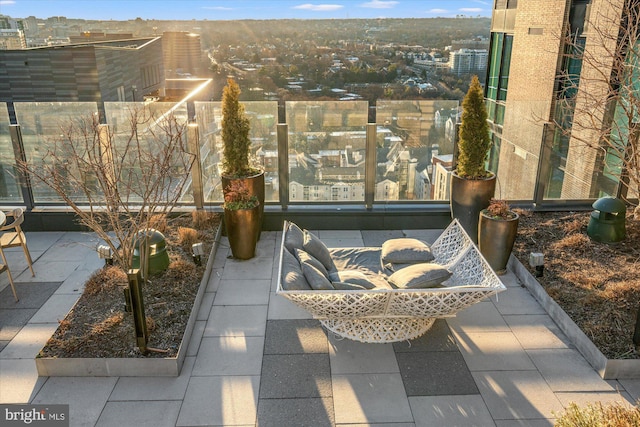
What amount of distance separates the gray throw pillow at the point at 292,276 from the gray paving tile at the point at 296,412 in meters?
0.85

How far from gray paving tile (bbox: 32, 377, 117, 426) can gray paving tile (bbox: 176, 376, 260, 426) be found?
626mm

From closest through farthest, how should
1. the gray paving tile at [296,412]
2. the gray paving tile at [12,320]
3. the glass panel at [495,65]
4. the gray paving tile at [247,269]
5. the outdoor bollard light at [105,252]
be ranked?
the gray paving tile at [296,412]
the gray paving tile at [12,320]
the outdoor bollard light at [105,252]
the gray paving tile at [247,269]
the glass panel at [495,65]

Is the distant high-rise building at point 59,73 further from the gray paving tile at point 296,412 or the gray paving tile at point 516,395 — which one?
the gray paving tile at point 516,395

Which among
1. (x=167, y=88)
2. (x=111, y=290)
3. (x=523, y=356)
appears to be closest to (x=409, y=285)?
(x=523, y=356)

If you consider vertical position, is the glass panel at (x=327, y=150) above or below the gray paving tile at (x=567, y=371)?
above

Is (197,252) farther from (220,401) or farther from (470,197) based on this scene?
(470,197)

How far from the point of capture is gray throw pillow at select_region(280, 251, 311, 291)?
13.4 ft

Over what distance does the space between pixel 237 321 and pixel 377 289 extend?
1.62 metres

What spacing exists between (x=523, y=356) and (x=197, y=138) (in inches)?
193

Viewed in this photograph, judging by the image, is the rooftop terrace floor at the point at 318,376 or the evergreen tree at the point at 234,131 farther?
the evergreen tree at the point at 234,131

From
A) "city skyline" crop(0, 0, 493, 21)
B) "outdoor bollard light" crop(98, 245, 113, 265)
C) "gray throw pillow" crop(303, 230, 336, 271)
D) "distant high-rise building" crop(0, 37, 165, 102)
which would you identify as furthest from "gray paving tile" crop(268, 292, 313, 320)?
"distant high-rise building" crop(0, 37, 165, 102)

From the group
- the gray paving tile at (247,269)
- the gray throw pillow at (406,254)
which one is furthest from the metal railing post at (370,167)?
the gray throw pillow at (406,254)

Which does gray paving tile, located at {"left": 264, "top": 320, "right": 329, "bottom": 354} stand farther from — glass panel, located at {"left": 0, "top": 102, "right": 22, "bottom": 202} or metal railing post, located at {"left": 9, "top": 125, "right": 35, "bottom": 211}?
glass panel, located at {"left": 0, "top": 102, "right": 22, "bottom": 202}

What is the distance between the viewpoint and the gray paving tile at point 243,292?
5.36 metres
